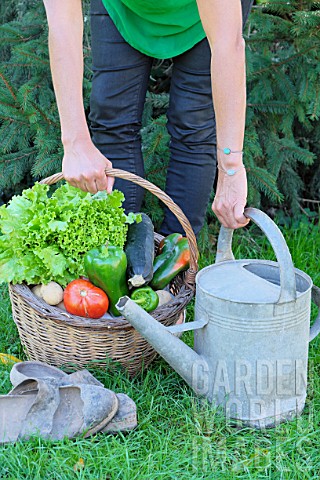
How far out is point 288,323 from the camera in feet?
5.87

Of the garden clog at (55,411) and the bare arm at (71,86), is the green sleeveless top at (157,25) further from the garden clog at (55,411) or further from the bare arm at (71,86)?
the garden clog at (55,411)

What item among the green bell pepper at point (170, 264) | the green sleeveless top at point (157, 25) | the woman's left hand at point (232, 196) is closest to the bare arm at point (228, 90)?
the woman's left hand at point (232, 196)

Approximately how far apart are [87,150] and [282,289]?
698mm

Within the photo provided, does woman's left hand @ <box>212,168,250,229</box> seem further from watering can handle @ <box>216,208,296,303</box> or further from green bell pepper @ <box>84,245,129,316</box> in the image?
green bell pepper @ <box>84,245,129,316</box>

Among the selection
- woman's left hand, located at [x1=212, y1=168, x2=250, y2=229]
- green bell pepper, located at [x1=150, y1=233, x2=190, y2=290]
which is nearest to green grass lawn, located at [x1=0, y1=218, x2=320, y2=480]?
green bell pepper, located at [x1=150, y1=233, x2=190, y2=290]

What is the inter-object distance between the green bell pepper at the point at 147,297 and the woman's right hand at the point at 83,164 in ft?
1.20

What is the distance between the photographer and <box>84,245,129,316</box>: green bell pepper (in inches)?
78.9

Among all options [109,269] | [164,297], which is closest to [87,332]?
[109,269]

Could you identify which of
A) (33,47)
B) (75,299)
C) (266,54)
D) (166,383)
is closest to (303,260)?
(266,54)

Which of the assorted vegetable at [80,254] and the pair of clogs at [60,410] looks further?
the assorted vegetable at [80,254]

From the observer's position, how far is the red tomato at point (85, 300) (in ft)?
6.47

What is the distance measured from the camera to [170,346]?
1.78 m

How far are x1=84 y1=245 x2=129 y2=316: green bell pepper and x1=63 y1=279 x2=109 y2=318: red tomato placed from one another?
3cm

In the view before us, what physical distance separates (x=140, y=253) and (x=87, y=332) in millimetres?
332
